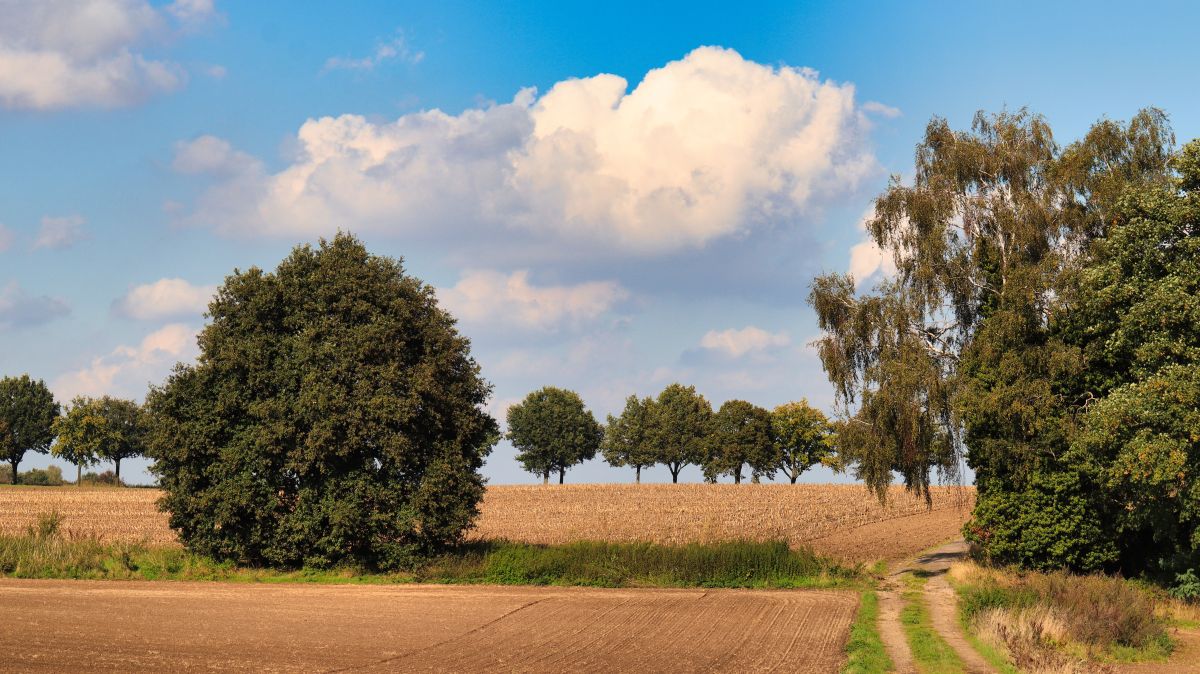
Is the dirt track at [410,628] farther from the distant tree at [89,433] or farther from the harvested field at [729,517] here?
the distant tree at [89,433]

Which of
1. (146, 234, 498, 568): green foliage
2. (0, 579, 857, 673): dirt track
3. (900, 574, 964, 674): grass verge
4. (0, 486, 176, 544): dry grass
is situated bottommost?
(900, 574, 964, 674): grass verge

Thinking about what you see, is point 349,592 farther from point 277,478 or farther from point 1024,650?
point 1024,650

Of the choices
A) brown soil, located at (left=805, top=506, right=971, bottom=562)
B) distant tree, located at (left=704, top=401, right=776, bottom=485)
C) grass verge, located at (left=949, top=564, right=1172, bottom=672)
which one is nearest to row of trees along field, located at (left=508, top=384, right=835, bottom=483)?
distant tree, located at (left=704, top=401, right=776, bottom=485)

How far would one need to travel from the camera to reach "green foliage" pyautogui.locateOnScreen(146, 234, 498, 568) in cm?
3712

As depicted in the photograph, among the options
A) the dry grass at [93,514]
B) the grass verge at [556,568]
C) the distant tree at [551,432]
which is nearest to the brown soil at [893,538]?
the grass verge at [556,568]

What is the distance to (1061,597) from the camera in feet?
88.5

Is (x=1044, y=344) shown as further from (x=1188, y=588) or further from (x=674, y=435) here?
(x=674, y=435)

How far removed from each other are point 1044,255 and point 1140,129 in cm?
655

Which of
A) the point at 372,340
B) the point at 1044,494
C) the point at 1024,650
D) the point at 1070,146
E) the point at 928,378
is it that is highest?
the point at 1070,146

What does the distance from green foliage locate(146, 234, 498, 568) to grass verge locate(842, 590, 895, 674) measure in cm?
1624

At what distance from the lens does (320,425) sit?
120ft

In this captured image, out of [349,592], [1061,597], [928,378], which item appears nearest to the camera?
[1061,597]

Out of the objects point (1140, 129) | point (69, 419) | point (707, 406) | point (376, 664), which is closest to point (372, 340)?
point (376, 664)

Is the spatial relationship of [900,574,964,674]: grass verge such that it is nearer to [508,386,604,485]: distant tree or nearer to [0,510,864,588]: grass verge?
[0,510,864,588]: grass verge
